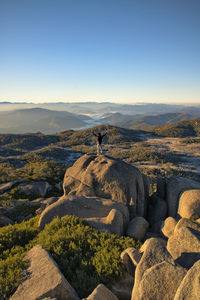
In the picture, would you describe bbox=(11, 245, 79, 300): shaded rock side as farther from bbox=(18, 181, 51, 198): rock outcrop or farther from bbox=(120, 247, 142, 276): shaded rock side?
bbox=(18, 181, 51, 198): rock outcrop

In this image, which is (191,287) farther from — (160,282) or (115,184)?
(115,184)

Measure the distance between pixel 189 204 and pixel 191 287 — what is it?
8479 millimetres

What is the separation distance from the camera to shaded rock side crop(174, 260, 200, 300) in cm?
341

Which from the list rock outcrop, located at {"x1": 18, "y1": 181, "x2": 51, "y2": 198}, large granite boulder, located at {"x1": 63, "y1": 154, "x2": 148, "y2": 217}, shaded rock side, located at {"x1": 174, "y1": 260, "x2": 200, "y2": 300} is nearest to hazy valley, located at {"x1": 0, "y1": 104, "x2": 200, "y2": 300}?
large granite boulder, located at {"x1": 63, "y1": 154, "x2": 148, "y2": 217}

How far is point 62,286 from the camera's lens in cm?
484

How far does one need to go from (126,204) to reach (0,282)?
7932 millimetres

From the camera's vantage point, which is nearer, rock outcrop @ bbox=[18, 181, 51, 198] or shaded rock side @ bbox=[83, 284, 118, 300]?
shaded rock side @ bbox=[83, 284, 118, 300]

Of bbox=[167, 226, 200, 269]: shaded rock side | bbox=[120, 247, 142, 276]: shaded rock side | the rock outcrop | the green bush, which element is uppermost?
bbox=[167, 226, 200, 269]: shaded rock side

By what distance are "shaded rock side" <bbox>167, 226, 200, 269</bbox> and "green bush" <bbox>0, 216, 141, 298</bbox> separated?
1663 mm

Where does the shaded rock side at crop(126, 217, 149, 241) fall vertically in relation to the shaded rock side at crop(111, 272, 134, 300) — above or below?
below

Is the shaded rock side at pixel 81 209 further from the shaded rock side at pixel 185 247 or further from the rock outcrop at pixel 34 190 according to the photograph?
the rock outcrop at pixel 34 190

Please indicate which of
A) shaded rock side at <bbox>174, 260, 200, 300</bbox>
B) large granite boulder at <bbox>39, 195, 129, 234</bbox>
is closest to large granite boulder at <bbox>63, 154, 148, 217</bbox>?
large granite boulder at <bbox>39, 195, 129, 234</bbox>

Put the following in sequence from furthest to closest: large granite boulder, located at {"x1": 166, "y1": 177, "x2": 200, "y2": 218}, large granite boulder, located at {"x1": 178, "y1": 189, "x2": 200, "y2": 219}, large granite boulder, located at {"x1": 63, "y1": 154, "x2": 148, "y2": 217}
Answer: large granite boulder, located at {"x1": 166, "y1": 177, "x2": 200, "y2": 218}, large granite boulder, located at {"x1": 63, "y1": 154, "x2": 148, "y2": 217}, large granite boulder, located at {"x1": 178, "y1": 189, "x2": 200, "y2": 219}

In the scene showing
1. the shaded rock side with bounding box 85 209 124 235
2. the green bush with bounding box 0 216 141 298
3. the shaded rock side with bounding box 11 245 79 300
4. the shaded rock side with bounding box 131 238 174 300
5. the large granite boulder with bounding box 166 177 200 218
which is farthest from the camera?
the large granite boulder with bounding box 166 177 200 218
